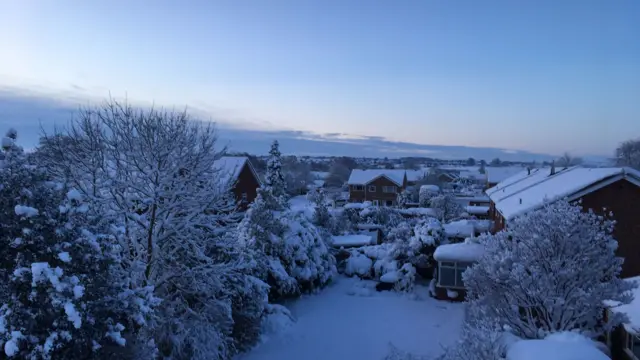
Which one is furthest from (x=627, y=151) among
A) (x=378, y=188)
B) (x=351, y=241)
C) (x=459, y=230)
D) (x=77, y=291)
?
(x=77, y=291)

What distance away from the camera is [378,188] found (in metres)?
59.1

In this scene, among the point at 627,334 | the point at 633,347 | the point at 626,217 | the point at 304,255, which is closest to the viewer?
the point at 633,347

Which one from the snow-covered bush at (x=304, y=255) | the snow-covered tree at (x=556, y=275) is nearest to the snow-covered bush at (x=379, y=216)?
the snow-covered bush at (x=304, y=255)

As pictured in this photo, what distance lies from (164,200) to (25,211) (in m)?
6.88

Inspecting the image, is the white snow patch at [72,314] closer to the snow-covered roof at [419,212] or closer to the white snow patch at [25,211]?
the white snow patch at [25,211]

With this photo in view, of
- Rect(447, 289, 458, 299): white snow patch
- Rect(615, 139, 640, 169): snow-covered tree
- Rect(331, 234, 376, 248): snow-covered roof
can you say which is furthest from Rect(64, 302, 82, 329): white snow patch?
Rect(615, 139, 640, 169): snow-covered tree

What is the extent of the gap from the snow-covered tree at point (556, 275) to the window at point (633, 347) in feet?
3.29

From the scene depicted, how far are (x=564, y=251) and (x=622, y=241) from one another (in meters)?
8.80

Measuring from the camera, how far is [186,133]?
12492 millimetres

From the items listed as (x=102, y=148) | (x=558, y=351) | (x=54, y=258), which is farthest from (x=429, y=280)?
(x=54, y=258)

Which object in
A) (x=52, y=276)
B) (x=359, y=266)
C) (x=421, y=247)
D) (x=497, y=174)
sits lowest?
(x=359, y=266)

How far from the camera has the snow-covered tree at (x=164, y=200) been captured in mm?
11570

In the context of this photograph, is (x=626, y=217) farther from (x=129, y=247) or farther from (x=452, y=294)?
(x=129, y=247)

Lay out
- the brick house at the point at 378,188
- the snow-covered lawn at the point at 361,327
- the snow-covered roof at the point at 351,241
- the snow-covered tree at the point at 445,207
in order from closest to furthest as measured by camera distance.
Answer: the snow-covered lawn at the point at 361,327
the snow-covered roof at the point at 351,241
the snow-covered tree at the point at 445,207
the brick house at the point at 378,188
